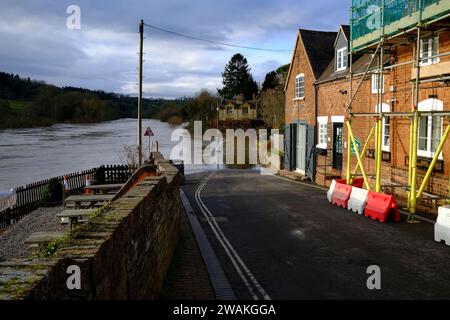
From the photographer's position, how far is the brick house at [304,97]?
24.6 m

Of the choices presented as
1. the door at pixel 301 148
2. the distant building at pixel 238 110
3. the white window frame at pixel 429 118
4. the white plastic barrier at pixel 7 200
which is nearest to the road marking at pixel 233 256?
the white window frame at pixel 429 118

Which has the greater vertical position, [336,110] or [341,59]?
[341,59]

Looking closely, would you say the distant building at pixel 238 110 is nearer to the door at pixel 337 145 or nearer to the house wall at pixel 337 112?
the house wall at pixel 337 112

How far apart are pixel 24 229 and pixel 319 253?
10.9m

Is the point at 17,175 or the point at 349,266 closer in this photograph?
the point at 349,266

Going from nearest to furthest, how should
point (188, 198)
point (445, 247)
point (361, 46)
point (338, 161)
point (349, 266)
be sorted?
1. point (349, 266)
2. point (445, 247)
3. point (361, 46)
4. point (188, 198)
5. point (338, 161)

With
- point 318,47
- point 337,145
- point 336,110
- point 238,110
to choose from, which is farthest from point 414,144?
point 238,110

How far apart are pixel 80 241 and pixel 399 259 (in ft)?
22.5

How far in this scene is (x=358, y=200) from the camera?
1352 centimetres

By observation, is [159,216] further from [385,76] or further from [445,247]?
[385,76]

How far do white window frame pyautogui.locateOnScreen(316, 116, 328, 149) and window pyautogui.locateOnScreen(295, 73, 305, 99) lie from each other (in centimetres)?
327

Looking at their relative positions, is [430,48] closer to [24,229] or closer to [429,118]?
[429,118]

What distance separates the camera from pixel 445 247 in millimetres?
9523
